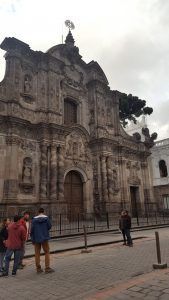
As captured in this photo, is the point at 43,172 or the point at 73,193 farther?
the point at 73,193

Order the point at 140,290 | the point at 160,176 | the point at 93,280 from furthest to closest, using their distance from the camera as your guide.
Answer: the point at 160,176 → the point at 93,280 → the point at 140,290

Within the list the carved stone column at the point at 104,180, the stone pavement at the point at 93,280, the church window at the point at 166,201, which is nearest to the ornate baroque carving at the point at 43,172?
the carved stone column at the point at 104,180

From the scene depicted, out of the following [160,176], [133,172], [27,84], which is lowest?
[133,172]

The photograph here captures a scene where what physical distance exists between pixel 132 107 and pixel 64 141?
18.0 metres

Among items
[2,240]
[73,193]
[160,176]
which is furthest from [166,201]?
[2,240]

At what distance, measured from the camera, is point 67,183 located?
66.4ft

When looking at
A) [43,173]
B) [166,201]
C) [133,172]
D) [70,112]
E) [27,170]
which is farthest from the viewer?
[166,201]

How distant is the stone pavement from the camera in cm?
446

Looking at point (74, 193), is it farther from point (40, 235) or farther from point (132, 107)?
point (132, 107)

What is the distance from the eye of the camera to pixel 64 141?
63.9ft

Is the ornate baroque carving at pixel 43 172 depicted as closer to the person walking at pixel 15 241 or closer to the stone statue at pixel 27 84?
the stone statue at pixel 27 84

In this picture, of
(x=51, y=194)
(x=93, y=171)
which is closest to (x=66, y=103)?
(x=93, y=171)

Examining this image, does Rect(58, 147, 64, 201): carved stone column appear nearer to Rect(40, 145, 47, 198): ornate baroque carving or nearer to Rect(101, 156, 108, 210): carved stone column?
Rect(40, 145, 47, 198): ornate baroque carving

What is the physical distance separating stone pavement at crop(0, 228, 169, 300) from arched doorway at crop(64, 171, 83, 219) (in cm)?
1202
